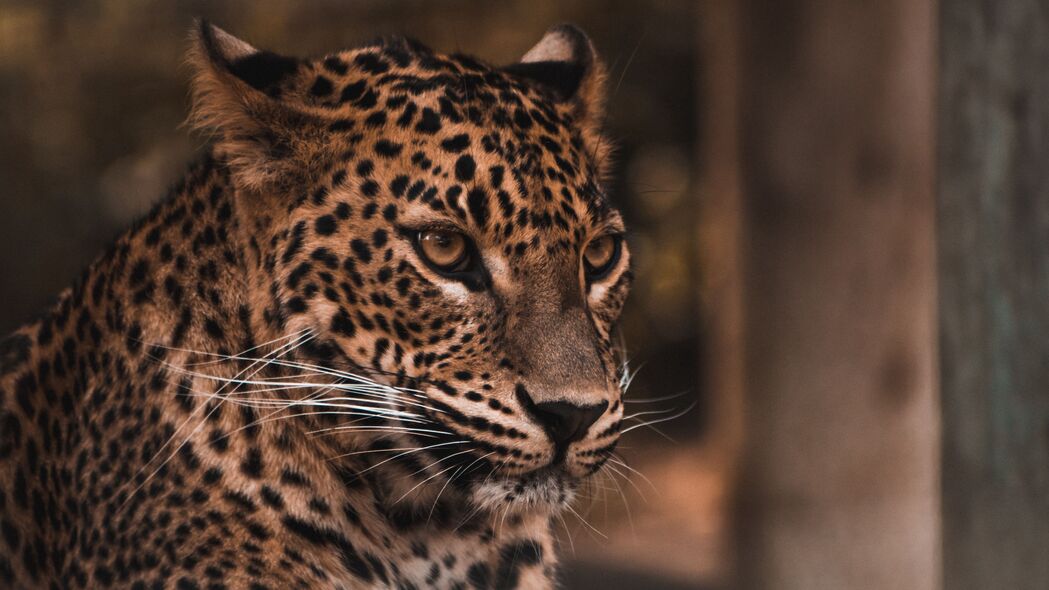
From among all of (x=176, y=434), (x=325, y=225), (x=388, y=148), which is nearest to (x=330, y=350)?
(x=325, y=225)

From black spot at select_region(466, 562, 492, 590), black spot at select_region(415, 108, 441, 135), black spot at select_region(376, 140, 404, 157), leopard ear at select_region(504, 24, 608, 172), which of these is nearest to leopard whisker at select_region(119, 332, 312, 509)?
black spot at select_region(376, 140, 404, 157)

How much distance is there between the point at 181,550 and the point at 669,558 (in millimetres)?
8086

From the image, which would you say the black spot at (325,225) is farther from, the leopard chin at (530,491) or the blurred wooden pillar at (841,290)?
the blurred wooden pillar at (841,290)

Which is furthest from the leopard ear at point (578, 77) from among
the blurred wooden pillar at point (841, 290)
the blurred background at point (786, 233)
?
the blurred wooden pillar at point (841, 290)

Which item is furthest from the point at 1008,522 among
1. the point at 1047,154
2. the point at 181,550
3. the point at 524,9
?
the point at 524,9

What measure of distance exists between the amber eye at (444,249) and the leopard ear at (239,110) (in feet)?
1.37

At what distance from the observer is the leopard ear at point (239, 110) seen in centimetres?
370

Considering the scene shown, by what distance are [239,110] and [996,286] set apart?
2.01 m

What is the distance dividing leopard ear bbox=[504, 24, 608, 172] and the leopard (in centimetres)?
45

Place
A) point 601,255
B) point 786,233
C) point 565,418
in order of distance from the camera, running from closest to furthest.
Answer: point 565,418
point 601,255
point 786,233

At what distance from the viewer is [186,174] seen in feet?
13.4

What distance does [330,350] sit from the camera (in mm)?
3674

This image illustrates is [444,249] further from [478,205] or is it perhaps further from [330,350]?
[330,350]

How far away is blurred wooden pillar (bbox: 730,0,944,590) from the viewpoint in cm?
680
